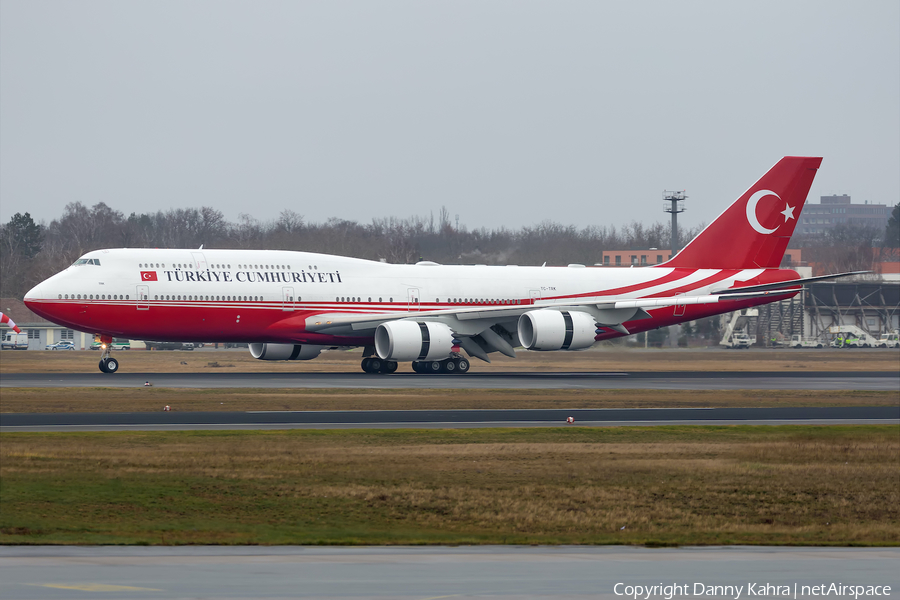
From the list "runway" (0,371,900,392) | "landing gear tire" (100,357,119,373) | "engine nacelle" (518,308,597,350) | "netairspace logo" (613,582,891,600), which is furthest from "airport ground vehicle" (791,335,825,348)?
"netairspace logo" (613,582,891,600)

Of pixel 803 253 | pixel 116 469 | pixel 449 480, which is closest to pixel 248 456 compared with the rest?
pixel 116 469

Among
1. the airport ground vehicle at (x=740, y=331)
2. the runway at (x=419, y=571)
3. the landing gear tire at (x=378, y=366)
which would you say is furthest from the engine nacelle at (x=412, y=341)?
the airport ground vehicle at (x=740, y=331)

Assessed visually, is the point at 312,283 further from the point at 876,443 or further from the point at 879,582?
the point at 879,582

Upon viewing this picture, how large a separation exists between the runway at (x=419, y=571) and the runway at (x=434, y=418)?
41.7ft

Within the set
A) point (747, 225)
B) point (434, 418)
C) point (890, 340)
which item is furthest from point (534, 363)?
point (890, 340)

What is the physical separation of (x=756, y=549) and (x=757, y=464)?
8357mm

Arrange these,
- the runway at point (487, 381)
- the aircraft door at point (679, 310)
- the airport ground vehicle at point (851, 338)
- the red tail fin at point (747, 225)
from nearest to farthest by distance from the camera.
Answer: the runway at point (487, 381) → the aircraft door at point (679, 310) → the red tail fin at point (747, 225) → the airport ground vehicle at point (851, 338)

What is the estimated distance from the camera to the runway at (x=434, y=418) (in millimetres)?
24734

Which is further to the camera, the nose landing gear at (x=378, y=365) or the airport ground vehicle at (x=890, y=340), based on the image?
the airport ground vehicle at (x=890, y=340)

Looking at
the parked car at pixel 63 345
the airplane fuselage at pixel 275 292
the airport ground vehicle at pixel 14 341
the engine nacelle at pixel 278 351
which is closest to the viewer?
the airplane fuselage at pixel 275 292

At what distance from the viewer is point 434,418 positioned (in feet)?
88.4

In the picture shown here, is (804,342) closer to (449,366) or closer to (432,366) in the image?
(449,366)

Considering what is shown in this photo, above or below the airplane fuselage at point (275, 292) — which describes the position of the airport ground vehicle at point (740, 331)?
below

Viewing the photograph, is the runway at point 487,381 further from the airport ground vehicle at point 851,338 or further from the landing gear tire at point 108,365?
the airport ground vehicle at point 851,338
